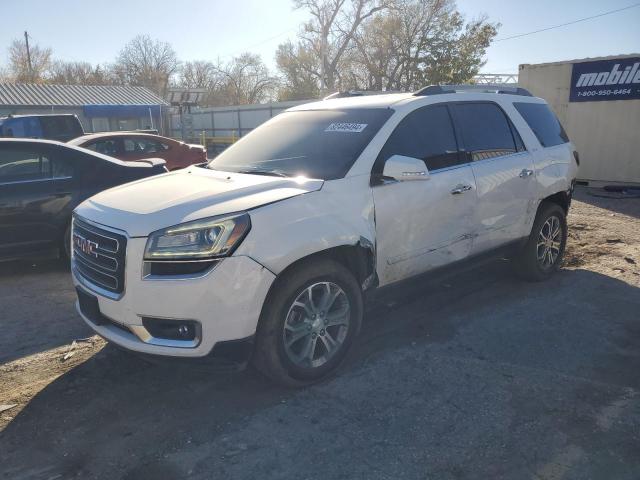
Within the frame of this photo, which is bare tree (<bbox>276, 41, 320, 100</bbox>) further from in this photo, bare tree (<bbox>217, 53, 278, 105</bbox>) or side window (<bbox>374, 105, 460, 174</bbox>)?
side window (<bbox>374, 105, 460, 174</bbox>)

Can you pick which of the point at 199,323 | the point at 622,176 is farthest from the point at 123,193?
the point at 622,176

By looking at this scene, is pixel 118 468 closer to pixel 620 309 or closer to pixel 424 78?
pixel 620 309

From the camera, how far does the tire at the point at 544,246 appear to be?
515 centimetres

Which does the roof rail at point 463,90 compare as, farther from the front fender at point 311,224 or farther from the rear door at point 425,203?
the front fender at point 311,224

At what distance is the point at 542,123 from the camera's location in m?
5.27

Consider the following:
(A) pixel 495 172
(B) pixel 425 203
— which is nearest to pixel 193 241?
(B) pixel 425 203

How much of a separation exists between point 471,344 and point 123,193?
2.77m

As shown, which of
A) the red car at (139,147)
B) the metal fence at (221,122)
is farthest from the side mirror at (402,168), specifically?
the metal fence at (221,122)

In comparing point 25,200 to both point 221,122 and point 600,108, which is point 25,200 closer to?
point 600,108

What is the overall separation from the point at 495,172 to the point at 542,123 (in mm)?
1289

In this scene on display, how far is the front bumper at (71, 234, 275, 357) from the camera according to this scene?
2762mm

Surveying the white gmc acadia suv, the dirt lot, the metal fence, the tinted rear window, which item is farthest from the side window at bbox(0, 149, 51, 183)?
the metal fence

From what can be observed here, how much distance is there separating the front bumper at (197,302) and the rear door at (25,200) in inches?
124

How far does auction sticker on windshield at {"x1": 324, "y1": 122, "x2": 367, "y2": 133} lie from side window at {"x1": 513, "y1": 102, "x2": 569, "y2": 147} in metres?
2.04
